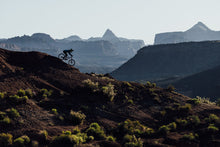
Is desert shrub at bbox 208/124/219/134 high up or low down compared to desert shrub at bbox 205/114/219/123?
down

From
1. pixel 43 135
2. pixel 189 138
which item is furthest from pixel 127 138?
pixel 43 135

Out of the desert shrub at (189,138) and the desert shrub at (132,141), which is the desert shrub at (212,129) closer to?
the desert shrub at (189,138)

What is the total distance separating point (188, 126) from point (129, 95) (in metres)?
8.18

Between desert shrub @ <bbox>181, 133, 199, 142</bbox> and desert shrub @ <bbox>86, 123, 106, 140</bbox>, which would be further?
desert shrub @ <bbox>181, 133, 199, 142</bbox>

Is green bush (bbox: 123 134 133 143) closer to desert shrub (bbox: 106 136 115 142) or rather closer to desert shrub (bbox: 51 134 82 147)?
desert shrub (bbox: 106 136 115 142)

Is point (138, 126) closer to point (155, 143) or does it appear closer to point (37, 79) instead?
point (155, 143)

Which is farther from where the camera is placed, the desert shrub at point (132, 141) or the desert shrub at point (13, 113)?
the desert shrub at point (13, 113)

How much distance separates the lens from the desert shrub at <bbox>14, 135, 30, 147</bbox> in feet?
52.9

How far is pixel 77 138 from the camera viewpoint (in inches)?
694

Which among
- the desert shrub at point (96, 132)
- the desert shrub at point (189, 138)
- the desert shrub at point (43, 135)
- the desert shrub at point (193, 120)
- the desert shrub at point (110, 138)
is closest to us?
the desert shrub at point (43, 135)

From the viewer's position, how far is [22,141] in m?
16.2

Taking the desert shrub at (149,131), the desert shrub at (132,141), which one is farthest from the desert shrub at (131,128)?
the desert shrub at (132,141)

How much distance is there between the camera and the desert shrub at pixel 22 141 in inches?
635

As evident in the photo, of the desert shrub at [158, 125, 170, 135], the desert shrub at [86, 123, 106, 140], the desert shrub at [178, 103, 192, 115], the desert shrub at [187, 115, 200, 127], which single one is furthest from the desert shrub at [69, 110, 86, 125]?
the desert shrub at [178, 103, 192, 115]
